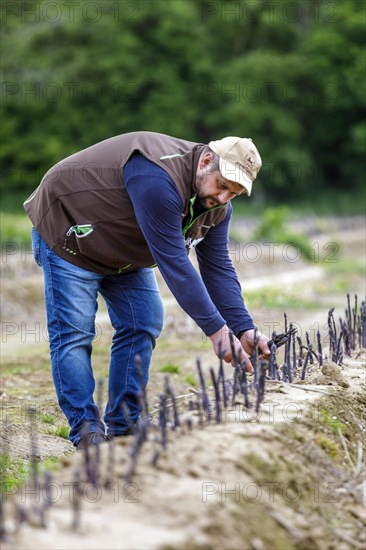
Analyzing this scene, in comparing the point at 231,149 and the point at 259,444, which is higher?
the point at 231,149

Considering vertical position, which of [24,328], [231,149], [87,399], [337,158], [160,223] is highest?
[231,149]

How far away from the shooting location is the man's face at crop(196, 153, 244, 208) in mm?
4816

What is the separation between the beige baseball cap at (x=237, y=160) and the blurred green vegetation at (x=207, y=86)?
36.4m

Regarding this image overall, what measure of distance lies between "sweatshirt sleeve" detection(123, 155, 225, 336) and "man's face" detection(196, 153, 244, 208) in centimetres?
20

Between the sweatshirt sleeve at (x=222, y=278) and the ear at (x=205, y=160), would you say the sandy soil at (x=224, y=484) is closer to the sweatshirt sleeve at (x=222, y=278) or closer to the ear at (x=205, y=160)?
the sweatshirt sleeve at (x=222, y=278)

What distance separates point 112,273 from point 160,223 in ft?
2.75

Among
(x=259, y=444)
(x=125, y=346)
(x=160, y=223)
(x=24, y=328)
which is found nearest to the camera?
(x=259, y=444)

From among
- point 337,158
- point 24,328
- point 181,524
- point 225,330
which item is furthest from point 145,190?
point 337,158

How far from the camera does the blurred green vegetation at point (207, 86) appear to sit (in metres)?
42.5

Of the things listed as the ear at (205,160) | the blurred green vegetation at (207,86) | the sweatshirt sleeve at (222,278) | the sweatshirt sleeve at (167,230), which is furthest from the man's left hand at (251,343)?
the blurred green vegetation at (207,86)

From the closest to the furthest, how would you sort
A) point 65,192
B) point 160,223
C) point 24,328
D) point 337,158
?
point 160,223
point 65,192
point 24,328
point 337,158

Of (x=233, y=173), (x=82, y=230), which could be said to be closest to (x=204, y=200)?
(x=233, y=173)

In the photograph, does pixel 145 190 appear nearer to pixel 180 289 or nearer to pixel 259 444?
pixel 180 289

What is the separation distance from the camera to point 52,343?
5.38 meters
